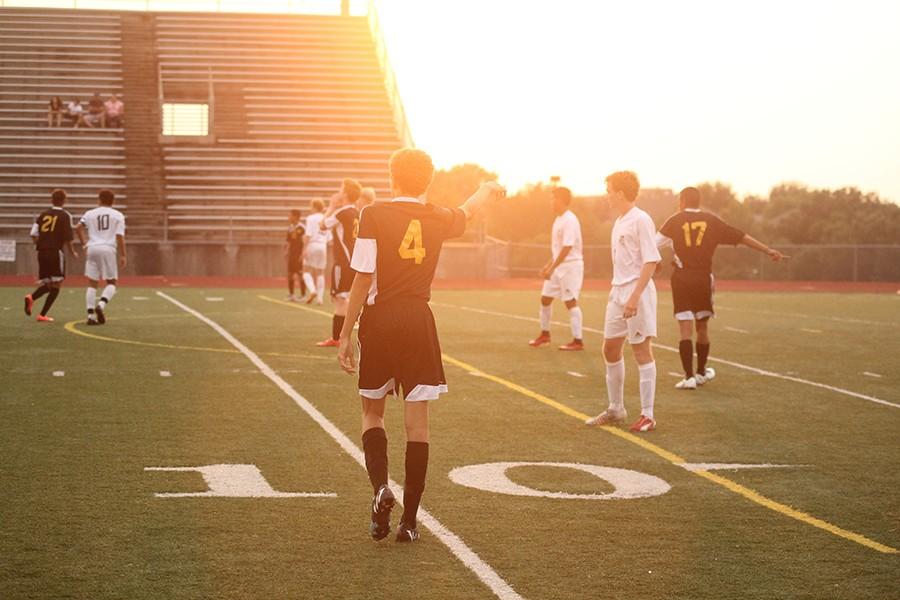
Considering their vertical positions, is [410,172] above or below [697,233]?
above

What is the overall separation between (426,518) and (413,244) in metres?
1.51

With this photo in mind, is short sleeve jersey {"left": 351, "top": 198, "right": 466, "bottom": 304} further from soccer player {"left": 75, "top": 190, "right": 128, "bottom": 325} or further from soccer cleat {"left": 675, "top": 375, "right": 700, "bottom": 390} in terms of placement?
soccer player {"left": 75, "top": 190, "right": 128, "bottom": 325}

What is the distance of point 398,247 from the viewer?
6504 millimetres

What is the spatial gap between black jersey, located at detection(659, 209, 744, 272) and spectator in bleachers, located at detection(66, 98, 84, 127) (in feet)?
107

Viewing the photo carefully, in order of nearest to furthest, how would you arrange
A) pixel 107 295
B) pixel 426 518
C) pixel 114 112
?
1. pixel 426 518
2. pixel 107 295
3. pixel 114 112

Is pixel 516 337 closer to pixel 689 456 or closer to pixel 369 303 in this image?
pixel 689 456

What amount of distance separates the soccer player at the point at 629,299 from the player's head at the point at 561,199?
664 centimetres

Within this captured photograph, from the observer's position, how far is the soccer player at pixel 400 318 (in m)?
6.49

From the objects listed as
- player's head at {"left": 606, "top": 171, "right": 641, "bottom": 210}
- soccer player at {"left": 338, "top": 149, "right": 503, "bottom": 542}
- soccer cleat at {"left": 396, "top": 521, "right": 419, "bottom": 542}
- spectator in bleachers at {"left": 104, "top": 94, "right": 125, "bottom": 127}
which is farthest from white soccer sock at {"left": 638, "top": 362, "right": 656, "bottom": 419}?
spectator in bleachers at {"left": 104, "top": 94, "right": 125, "bottom": 127}

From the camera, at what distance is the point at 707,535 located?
6797 mm

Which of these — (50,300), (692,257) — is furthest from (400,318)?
(50,300)

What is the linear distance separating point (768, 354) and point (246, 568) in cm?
1189

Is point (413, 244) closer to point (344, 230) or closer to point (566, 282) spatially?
point (344, 230)

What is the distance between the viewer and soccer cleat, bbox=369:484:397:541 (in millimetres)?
6426
